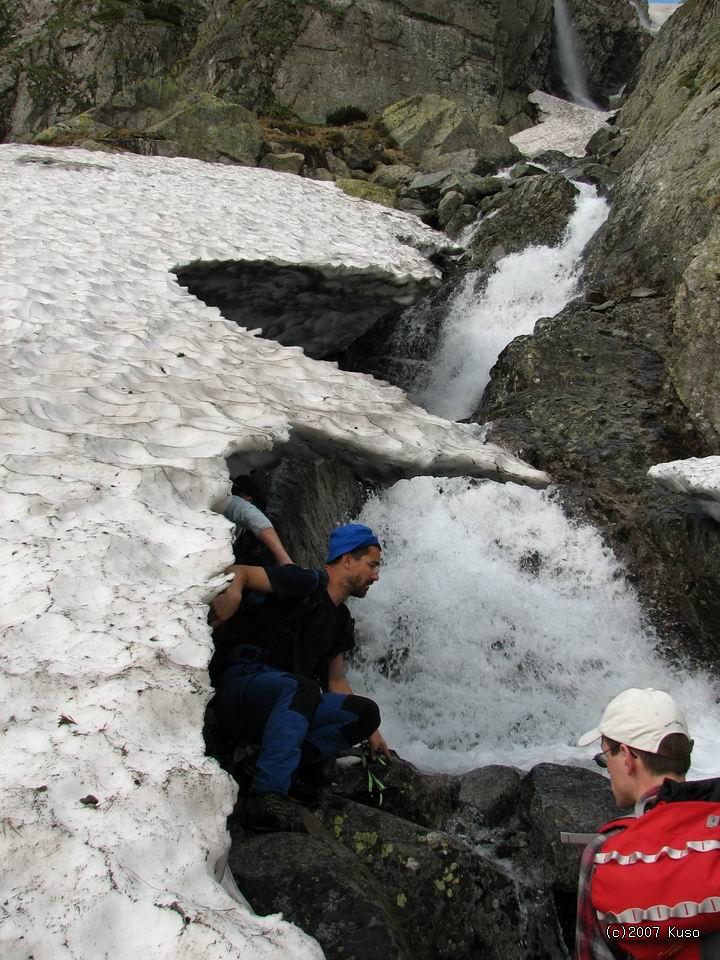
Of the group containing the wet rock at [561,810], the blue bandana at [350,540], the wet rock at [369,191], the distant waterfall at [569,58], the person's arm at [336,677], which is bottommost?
the wet rock at [561,810]

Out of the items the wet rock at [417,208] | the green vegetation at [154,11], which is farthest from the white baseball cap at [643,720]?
the green vegetation at [154,11]

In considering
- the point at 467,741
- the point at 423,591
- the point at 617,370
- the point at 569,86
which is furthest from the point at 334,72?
the point at 467,741

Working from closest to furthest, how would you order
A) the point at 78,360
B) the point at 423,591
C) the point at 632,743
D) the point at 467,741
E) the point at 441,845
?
the point at 632,743
the point at 441,845
the point at 78,360
the point at 467,741
the point at 423,591

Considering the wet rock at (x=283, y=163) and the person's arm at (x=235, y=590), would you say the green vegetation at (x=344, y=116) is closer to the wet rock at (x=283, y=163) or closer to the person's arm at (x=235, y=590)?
the wet rock at (x=283, y=163)

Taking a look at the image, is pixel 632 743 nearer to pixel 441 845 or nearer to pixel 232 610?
pixel 441 845

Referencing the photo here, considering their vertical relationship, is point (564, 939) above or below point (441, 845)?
below

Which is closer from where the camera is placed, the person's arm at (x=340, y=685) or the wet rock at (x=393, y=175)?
the person's arm at (x=340, y=685)

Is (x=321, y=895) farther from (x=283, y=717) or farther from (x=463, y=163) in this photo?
(x=463, y=163)

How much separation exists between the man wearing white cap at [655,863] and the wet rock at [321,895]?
0.74m

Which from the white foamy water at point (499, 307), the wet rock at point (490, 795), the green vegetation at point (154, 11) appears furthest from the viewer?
the green vegetation at point (154, 11)

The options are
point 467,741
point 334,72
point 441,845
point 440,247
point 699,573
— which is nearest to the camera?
point 441,845

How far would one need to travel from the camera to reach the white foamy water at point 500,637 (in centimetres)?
577

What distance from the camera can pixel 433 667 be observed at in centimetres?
637

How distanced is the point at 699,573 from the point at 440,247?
7704mm
